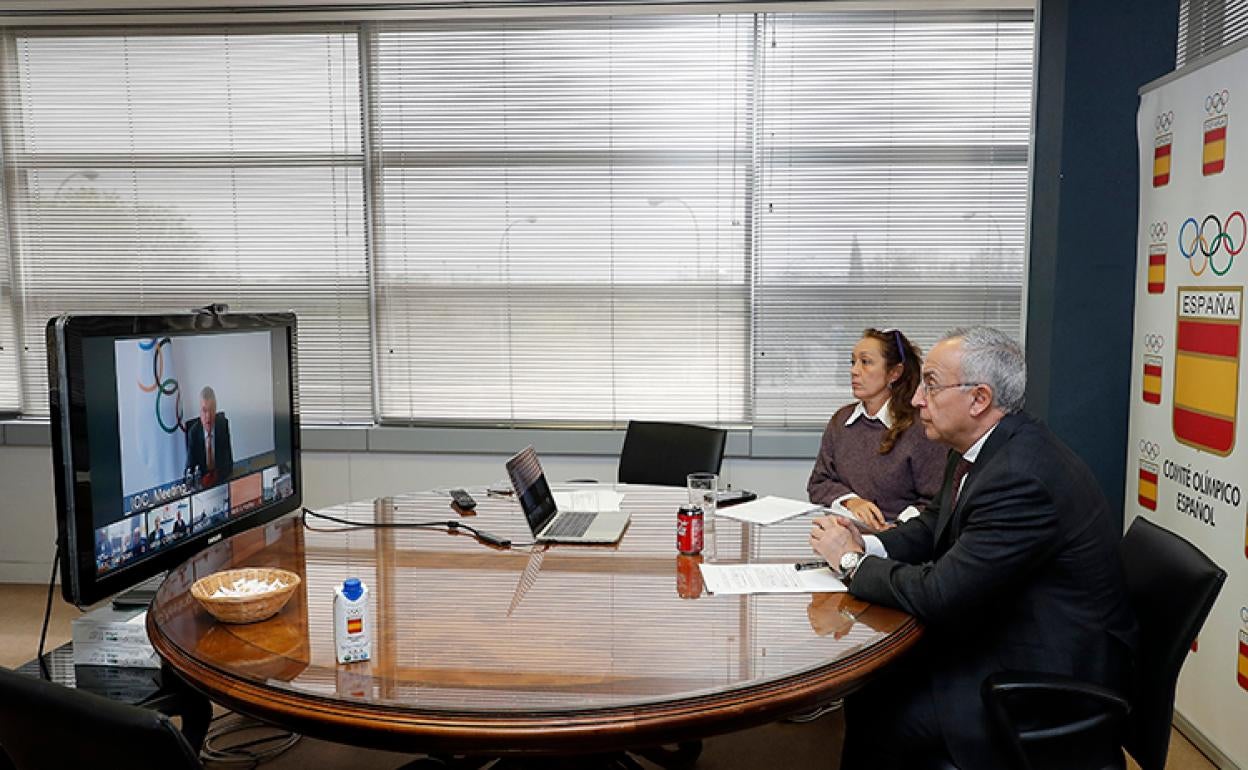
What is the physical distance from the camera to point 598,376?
178 inches

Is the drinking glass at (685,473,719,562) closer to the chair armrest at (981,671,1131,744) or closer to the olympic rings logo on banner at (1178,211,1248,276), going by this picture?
the chair armrest at (981,671,1131,744)

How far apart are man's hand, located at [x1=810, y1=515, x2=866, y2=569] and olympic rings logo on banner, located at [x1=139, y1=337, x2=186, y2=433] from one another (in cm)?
167

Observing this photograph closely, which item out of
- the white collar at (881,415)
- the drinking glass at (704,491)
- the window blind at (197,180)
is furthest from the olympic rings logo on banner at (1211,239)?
the window blind at (197,180)

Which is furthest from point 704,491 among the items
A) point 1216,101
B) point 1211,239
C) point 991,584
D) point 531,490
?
point 1216,101

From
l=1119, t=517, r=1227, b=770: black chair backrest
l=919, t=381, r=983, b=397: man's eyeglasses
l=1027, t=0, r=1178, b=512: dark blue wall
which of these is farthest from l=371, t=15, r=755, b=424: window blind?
l=1119, t=517, r=1227, b=770: black chair backrest

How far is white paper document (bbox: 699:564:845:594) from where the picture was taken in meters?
2.17

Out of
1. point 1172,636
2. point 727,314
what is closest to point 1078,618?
point 1172,636

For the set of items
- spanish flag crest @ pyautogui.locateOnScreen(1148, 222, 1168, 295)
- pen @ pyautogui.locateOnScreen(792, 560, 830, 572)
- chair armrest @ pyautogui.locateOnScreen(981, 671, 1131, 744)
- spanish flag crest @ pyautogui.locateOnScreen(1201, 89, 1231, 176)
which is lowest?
chair armrest @ pyautogui.locateOnScreen(981, 671, 1131, 744)

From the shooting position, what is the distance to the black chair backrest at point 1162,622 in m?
1.86

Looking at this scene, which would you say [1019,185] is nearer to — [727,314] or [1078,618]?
[727,314]

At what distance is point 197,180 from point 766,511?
331cm

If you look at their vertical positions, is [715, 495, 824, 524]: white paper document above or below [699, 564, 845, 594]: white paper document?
below

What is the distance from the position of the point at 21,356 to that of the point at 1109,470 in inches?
197

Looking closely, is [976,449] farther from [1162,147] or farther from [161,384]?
[161,384]
